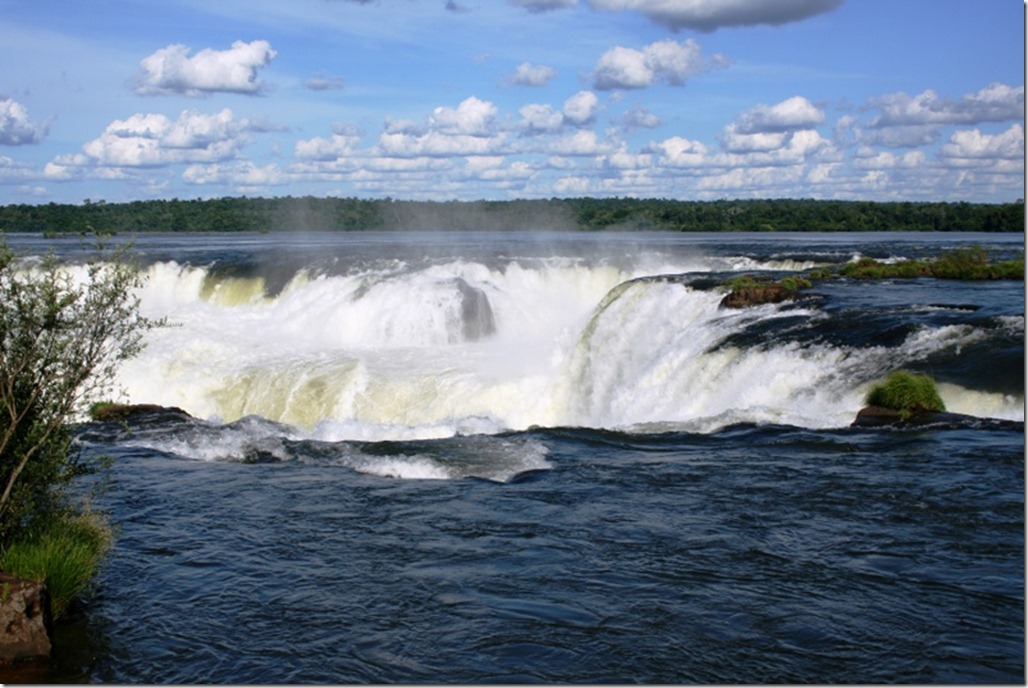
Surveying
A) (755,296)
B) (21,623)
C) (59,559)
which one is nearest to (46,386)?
(59,559)

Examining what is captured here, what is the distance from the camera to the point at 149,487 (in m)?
14.2

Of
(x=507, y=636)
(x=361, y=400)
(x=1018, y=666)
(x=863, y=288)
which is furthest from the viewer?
(x=863, y=288)

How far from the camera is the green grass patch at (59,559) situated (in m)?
8.85

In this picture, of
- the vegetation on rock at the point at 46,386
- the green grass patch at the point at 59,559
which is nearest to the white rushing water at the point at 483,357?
the vegetation on rock at the point at 46,386

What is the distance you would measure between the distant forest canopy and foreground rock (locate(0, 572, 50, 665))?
65.6m

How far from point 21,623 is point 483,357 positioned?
17.7 meters

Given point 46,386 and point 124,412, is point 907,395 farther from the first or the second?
point 124,412

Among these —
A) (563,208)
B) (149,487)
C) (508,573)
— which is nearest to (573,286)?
(149,487)

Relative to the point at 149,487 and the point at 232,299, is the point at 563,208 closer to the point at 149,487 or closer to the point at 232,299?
the point at 232,299

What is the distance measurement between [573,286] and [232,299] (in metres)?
11.5

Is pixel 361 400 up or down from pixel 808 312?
down

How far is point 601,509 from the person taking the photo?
1219cm

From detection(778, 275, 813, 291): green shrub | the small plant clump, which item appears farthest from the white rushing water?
the small plant clump

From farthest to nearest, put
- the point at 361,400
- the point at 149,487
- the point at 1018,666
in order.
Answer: the point at 361,400 → the point at 149,487 → the point at 1018,666
